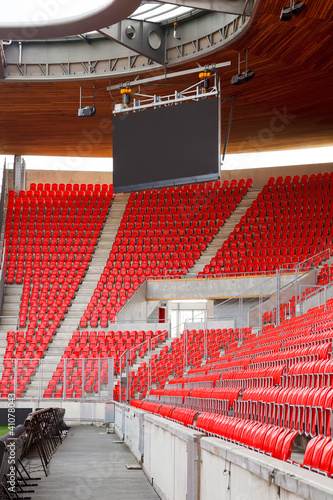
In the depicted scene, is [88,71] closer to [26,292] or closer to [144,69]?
[144,69]

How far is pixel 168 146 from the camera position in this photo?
810 inches

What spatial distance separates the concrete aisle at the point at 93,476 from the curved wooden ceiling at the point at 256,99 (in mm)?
10495

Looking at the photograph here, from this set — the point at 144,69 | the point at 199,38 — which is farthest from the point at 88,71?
the point at 199,38

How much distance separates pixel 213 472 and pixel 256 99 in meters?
21.3

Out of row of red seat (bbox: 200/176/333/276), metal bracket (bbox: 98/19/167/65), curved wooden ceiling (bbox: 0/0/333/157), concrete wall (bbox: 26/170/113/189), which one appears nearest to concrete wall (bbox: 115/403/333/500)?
curved wooden ceiling (bbox: 0/0/333/157)

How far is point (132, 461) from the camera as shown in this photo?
11.6 meters

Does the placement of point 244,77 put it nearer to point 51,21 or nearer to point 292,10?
point 292,10

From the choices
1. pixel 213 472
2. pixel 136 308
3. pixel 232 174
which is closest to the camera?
pixel 213 472

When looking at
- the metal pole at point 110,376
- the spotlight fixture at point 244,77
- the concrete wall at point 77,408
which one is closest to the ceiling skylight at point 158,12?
the spotlight fixture at point 244,77

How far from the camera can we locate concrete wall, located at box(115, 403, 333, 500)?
3.50 m

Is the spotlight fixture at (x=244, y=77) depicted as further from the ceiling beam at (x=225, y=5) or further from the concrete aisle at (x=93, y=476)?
the concrete aisle at (x=93, y=476)

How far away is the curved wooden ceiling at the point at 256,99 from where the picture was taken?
18422 millimetres

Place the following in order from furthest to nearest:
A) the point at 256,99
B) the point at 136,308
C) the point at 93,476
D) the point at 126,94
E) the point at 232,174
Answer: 1. the point at 232,174
2. the point at 136,308
3. the point at 256,99
4. the point at 126,94
5. the point at 93,476

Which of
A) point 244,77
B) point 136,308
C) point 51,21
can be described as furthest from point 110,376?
point 51,21
